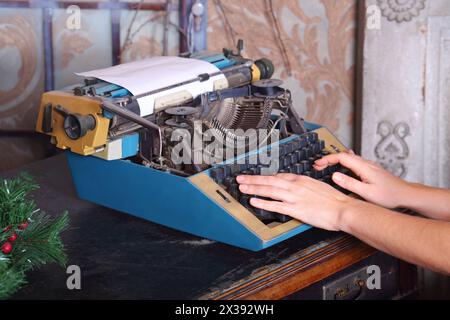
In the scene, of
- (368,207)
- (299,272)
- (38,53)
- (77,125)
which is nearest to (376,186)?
(368,207)

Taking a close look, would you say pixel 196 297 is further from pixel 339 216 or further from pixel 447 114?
pixel 447 114

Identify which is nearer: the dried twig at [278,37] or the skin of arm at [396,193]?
the skin of arm at [396,193]

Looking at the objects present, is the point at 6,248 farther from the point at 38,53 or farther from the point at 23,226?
the point at 38,53

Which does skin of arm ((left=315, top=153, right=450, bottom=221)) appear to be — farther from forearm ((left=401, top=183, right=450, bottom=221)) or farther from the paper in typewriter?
the paper in typewriter

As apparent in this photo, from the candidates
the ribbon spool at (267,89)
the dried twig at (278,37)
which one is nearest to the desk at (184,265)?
the ribbon spool at (267,89)

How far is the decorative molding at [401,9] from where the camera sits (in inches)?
95.5

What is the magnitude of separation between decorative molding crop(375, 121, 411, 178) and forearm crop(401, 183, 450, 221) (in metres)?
0.79

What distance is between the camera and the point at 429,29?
244 centimetres

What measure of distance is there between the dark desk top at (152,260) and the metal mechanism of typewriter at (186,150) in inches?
1.3

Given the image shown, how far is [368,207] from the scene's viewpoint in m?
1.62

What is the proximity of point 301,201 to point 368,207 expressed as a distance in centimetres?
14

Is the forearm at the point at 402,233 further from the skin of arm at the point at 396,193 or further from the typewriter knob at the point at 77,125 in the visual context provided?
the typewriter knob at the point at 77,125

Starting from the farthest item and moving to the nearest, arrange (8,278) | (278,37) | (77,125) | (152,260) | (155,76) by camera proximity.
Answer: (278,37), (155,76), (77,125), (152,260), (8,278)

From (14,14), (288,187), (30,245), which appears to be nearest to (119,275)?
(30,245)
